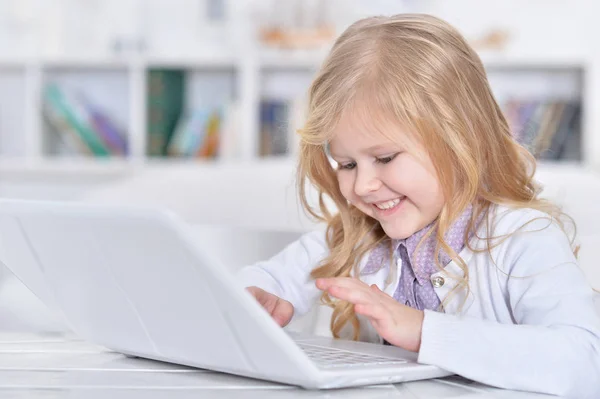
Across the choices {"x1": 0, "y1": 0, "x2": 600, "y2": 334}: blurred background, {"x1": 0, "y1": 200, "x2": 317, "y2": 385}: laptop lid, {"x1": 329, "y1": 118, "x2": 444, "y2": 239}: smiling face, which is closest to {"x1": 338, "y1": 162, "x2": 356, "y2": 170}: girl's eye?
{"x1": 329, "y1": 118, "x2": 444, "y2": 239}: smiling face

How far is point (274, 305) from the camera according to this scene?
3.70 feet

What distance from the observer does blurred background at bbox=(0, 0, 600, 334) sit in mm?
3088

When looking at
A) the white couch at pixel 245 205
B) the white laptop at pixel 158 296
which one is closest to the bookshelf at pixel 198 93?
the white couch at pixel 245 205

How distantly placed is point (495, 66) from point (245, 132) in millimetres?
918

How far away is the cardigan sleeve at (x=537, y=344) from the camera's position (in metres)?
0.81

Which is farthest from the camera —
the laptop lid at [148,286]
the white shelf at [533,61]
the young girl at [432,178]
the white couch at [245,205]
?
the white shelf at [533,61]

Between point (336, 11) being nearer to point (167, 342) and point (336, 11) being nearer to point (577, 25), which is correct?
point (577, 25)

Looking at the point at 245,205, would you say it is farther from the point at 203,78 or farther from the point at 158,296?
the point at 203,78

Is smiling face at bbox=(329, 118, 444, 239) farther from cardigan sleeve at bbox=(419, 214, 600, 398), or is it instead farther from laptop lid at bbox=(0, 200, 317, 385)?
laptop lid at bbox=(0, 200, 317, 385)

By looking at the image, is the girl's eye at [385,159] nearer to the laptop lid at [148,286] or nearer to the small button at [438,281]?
the small button at [438,281]

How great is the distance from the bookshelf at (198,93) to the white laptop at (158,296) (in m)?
2.31

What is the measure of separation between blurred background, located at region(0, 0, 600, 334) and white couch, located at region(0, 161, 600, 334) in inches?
33.0

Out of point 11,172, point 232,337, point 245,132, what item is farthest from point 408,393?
point 11,172

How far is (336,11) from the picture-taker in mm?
3160
